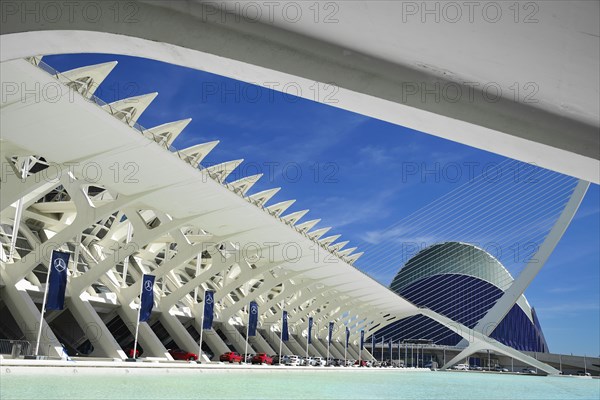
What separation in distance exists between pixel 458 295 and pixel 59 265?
85991 millimetres

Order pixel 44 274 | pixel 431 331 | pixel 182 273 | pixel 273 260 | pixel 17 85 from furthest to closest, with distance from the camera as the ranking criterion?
pixel 431 331
pixel 182 273
pixel 273 260
pixel 44 274
pixel 17 85

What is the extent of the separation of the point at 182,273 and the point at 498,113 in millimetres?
39577

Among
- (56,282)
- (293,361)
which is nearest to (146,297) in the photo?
(56,282)

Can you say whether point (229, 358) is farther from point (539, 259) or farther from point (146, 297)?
point (539, 259)

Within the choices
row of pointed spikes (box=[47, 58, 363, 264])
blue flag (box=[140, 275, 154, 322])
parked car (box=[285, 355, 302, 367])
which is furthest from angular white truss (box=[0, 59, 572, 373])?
parked car (box=[285, 355, 302, 367])

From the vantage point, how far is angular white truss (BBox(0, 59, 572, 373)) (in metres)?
16.4

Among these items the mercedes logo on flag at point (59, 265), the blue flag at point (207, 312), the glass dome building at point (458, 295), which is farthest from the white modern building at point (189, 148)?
the glass dome building at point (458, 295)

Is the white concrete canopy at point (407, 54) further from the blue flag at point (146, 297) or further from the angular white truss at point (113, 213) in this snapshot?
the blue flag at point (146, 297)

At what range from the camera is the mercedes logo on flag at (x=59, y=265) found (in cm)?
2031

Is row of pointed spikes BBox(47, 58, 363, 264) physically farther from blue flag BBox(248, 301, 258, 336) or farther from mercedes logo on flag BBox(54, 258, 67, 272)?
blue flag BBox(248, 301, 258, 336)

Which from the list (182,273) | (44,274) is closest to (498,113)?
(44,274)

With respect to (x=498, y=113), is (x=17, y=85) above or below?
above

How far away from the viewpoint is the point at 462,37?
161 inches

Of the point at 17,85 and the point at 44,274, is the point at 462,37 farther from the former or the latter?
the point at 44,274
